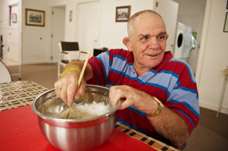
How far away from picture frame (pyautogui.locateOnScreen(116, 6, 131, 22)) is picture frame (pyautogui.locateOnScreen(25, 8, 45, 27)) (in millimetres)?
3685

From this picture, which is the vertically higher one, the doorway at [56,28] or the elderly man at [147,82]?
the doorway at [56,28]

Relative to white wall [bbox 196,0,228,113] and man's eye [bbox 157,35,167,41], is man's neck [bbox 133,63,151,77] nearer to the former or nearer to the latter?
man's eye [bbox 157,35,167,41]

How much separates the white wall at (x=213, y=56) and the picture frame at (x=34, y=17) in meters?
5.65

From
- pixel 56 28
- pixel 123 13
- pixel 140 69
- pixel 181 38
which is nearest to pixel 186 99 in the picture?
pixel 140 69

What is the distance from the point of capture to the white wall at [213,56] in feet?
9.80

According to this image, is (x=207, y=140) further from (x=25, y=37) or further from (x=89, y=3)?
(x=25, y=37)

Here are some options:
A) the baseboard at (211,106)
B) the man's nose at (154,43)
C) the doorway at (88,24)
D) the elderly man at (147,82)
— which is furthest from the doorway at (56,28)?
the man's nose at (154,43)

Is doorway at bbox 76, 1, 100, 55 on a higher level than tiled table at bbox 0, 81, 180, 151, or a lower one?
higher

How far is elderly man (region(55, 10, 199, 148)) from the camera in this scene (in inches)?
26.2

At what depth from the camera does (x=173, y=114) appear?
703 millimetres

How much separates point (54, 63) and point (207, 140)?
20.0ft

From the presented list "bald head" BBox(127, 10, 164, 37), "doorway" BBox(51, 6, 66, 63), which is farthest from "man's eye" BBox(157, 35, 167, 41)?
"doorway" BBox(51, 6, 66, 63)

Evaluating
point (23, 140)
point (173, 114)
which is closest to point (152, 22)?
point (173, 114)

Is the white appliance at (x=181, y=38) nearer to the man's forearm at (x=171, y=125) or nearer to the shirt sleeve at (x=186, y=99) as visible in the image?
the shirt sleeve at (x=186, y=99)
